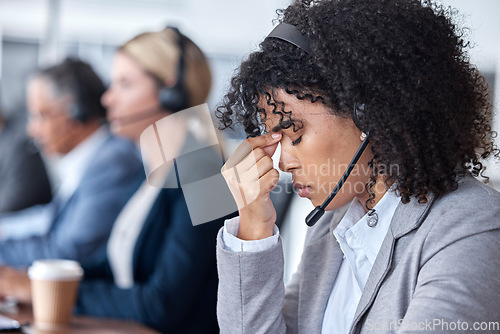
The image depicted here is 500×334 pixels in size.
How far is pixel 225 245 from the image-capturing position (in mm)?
1081

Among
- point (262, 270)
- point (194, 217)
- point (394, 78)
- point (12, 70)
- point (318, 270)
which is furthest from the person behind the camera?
point (12, 70)

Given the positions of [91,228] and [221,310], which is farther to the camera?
[91,228]

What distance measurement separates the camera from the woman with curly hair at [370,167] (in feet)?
2.92

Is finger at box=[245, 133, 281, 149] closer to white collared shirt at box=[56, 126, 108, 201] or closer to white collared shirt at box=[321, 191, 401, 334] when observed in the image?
white collared shirt at box=[321, 191, 401, 334]

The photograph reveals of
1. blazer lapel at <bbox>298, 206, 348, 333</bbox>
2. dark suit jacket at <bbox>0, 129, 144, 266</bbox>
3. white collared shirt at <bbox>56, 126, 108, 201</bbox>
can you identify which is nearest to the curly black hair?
blazer lapel at <bbox>298, 206, 348, 333</bbox>

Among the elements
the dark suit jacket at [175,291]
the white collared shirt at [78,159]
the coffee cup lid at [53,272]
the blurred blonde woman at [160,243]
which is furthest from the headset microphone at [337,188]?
the white collared shirt at [78,159]

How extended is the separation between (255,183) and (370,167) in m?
0.20

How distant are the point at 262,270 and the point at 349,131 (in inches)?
11.2

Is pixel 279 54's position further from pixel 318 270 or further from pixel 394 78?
pixel 318 270

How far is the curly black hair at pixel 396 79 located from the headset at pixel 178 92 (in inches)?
36.9

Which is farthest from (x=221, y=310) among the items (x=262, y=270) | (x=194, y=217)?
(x=194, y=217)

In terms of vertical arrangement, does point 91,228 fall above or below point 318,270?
below

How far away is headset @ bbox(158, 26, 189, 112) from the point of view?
1.93 metres

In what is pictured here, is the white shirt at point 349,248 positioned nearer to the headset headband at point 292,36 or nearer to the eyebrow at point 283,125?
the eyebrow at point 283,125
